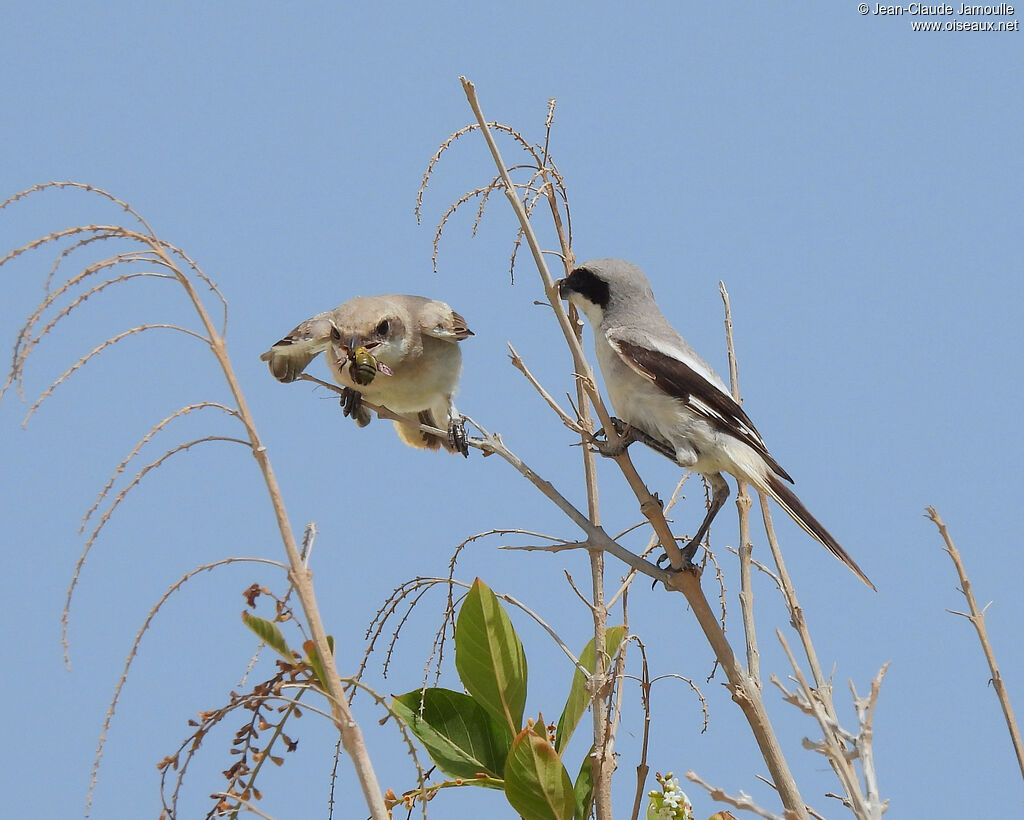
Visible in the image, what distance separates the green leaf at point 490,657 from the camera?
2426mm

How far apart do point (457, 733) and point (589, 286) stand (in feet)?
5.58

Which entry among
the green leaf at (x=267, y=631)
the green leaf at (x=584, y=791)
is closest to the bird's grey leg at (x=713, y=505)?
the green leaf at (x=584, y=791)

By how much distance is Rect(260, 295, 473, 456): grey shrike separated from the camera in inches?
163

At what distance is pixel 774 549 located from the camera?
2.49 m

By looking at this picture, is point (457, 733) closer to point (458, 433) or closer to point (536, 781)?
point (536, 781)

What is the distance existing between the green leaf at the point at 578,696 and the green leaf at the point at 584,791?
0.22 feet

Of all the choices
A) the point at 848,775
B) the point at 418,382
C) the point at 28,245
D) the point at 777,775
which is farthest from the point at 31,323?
the point at 418,382

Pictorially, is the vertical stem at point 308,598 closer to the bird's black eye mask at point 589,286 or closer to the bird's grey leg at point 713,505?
the bird's grey leg at point 713,505

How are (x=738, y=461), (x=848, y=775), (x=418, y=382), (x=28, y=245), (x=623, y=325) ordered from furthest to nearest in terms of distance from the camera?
(x=418, y=382) → (x=623, y=325) → (x=738, y=461) → (x=28, y=245) → (x=848, y=775)

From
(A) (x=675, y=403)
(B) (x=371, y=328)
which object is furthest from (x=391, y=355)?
(A) (x=675, y=403)

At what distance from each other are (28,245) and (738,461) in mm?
2220

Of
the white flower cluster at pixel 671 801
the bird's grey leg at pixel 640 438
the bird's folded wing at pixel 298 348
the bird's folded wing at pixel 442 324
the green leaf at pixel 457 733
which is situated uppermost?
the bird's folded wing at pixel 442 324

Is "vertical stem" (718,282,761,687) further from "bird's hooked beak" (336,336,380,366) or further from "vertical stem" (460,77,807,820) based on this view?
"bird's hooked beak" (336,336,380,366)

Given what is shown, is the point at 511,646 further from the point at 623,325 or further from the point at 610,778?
the point at 623,325
